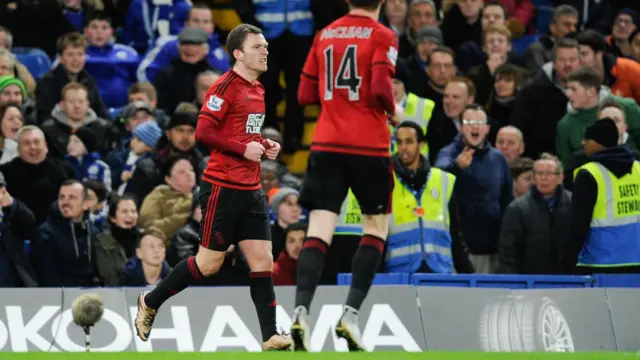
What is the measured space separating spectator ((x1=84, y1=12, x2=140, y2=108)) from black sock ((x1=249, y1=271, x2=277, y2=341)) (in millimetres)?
8286

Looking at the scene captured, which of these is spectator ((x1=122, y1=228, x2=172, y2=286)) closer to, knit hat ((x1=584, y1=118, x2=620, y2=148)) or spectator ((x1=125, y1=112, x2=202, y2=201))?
spectator ((x1=125, y1=112, x2=202, y2=201))

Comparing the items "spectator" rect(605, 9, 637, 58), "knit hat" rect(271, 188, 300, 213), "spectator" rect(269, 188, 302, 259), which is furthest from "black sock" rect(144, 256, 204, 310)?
"spectator" rect(605, 9, 637, 58)

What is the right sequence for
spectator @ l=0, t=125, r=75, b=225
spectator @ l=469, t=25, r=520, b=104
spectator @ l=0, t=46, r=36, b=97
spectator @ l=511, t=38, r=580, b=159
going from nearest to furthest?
spectator @ l=0, t=125, r=75, b=225 < spectator @ l=0, t=46, r=36, b=97 < spectator @ l=511, t=38, r=580, b=159 < spectator @ l=469, t=25, r=520, b=104

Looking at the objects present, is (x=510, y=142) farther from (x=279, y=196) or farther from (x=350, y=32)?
(x=350, y=32)

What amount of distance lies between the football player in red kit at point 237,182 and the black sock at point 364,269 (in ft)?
2.14

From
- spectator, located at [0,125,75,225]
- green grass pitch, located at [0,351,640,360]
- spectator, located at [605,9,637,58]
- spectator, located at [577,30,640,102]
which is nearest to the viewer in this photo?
green grass pitch, located at [0,351,640,360]

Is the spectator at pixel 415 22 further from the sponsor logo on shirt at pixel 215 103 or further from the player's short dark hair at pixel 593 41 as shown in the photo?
the sponsor logo on shirt at pixel 215 103

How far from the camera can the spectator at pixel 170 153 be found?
15.4 m

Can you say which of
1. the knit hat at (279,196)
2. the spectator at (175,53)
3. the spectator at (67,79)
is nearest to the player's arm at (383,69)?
the knit hat at (279,196)

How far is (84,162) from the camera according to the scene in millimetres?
15773

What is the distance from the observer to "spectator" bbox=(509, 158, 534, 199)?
51.4 ft

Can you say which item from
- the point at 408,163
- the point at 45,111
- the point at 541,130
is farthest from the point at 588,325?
the point at 45,111

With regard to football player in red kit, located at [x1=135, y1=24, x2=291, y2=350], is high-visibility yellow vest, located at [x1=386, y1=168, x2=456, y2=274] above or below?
below

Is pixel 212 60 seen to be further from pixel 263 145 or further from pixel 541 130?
pixel 263 145
